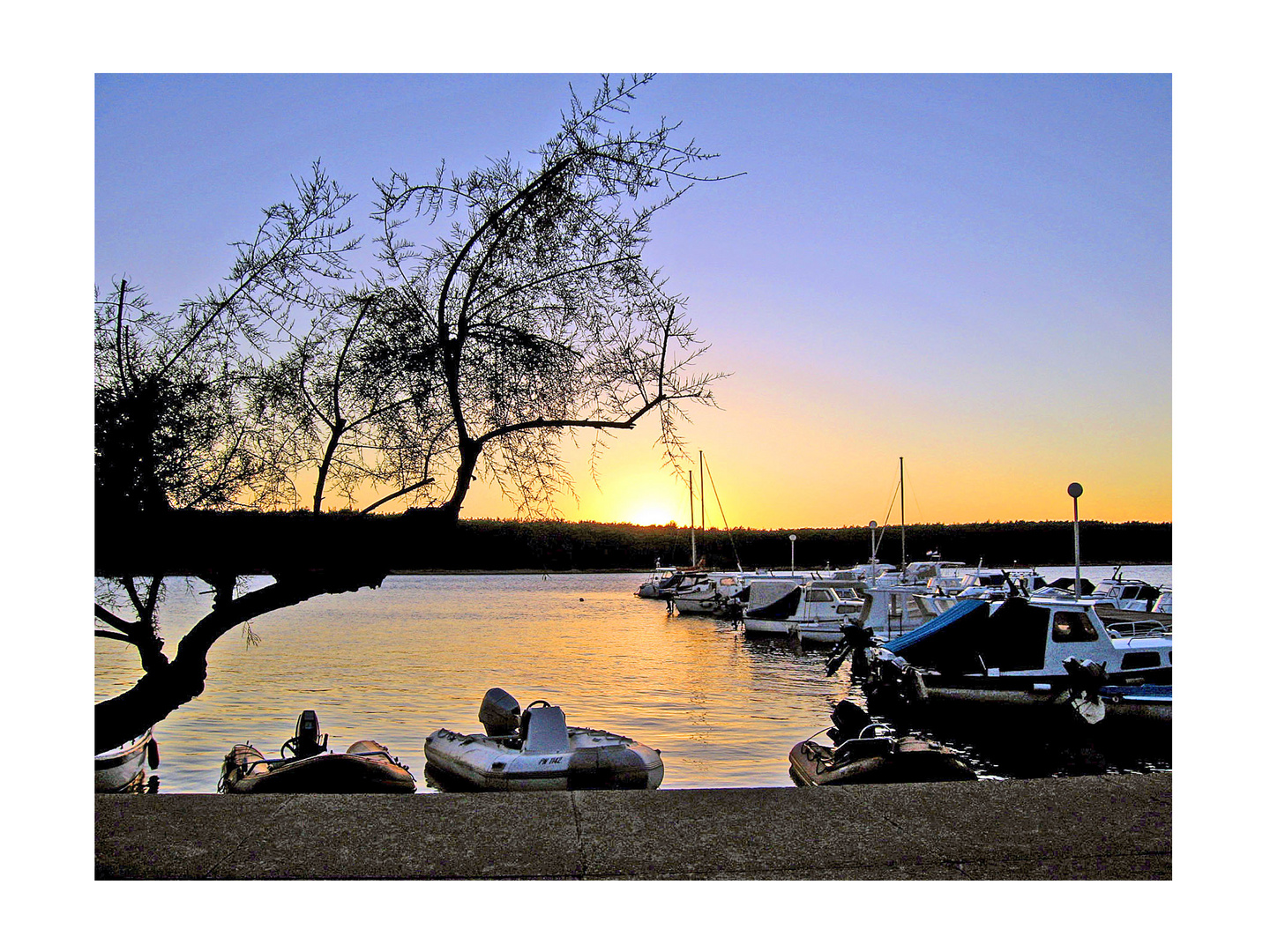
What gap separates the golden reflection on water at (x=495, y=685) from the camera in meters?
20.3

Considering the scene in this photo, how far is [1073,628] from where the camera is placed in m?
19.5

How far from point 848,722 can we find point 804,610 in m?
30.8

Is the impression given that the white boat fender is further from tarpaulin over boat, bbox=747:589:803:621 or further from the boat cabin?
tarpaulin over boat, bbox=747:589:803:621

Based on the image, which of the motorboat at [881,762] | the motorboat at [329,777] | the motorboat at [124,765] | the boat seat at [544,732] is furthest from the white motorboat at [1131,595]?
the motorboat at [124,765]

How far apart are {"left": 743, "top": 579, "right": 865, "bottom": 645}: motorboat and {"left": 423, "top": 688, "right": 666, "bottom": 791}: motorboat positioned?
28.9 metres

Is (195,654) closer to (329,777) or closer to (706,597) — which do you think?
(329,777)

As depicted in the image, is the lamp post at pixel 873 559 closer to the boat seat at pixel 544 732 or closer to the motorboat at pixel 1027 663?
the motorboat at pixel 1027 663

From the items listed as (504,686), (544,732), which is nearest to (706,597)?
(504,686)

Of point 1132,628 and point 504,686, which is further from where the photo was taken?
point 504,686

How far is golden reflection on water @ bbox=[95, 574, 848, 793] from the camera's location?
801 inches

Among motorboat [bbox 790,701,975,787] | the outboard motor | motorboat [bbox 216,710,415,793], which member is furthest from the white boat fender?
motorboat [bbox 216,710,415,793]

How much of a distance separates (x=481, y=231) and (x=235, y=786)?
8468 millimetres

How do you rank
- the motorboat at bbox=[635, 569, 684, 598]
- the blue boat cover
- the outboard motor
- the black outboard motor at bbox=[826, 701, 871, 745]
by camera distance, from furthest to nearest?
the motorboat at bbox=[635, 569, 684, 598] → the blue boat cover → the outboard motor → the black outboard motor at bbox=[826, 701, 871, 745]
